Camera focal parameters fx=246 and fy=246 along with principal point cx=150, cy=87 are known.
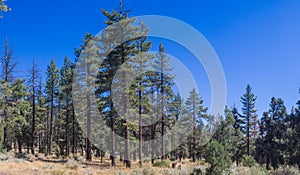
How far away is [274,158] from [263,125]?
632cm

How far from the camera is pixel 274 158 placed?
116 ft

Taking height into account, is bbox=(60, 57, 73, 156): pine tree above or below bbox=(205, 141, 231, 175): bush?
above

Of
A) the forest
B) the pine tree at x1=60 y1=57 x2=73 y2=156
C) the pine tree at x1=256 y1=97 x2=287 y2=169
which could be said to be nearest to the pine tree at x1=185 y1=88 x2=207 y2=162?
the forest

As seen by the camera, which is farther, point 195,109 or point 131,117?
point 195,109

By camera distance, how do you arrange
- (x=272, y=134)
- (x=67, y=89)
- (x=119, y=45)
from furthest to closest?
1. (x=272, y=134)
2. (x=67, y=89)
3. (x=119, y=45)

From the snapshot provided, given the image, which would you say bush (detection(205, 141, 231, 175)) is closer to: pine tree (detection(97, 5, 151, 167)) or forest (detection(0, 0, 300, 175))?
forest (detection(0, 0, 300, 175))

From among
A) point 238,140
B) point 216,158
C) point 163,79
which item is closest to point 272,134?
point 238,140

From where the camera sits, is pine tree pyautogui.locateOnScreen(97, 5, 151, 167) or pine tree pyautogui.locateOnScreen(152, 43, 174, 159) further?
pine tree pyautogui.locateOnScreen(152, 43, 174, 159)

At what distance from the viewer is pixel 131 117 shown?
18641mm

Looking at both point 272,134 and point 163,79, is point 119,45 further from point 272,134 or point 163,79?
point 272,134

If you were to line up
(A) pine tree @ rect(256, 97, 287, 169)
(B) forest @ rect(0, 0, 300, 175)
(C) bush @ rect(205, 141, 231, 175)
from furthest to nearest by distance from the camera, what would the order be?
1. (A) pine tree @ rect(256, 97, 287, 169)
2. (B) forest @ rect(0, 0, 300, 175)
3. (C) bush @ rect(205, 141, 231, 175)

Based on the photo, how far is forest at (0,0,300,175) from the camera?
58.4 ft

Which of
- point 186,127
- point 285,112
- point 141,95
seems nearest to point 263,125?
point 285,112

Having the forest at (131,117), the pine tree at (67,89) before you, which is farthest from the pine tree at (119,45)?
the pine tree at (67,89)
